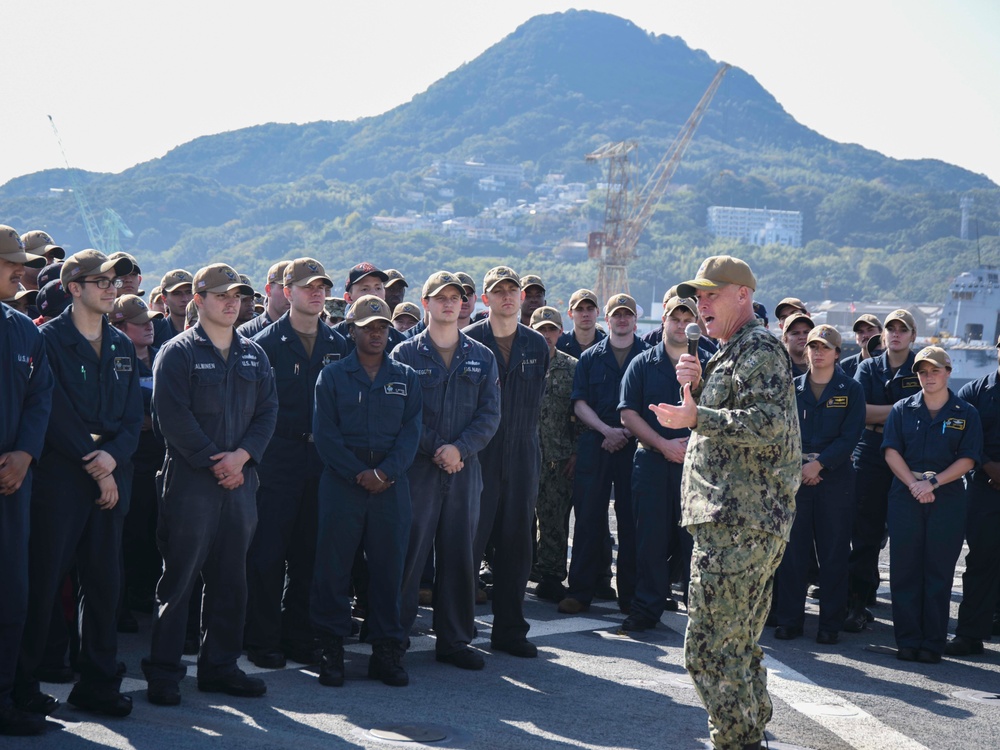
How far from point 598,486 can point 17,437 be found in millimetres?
4397

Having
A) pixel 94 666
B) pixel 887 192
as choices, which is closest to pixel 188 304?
pixel 94 666

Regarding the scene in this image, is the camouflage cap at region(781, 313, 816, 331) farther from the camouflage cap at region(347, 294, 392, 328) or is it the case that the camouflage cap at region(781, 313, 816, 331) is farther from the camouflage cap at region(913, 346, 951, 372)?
the camouflage cap at region(347, 294, 392, 328)

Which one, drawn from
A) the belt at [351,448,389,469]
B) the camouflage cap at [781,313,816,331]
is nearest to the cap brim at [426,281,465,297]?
the belt at [351,448,389,469]

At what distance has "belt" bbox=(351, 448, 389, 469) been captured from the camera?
21.3ft

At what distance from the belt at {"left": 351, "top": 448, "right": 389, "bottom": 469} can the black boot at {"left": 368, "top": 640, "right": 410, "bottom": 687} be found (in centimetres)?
94

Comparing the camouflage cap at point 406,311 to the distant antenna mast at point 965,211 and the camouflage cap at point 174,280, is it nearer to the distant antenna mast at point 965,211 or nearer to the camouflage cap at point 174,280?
the camouflage cap at point 174,280

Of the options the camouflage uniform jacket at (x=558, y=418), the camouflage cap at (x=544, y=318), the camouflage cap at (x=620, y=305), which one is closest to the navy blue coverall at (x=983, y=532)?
the camouflage cap at (x=620, y=305)

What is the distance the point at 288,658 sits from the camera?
6.89m

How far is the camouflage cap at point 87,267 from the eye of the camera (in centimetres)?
570

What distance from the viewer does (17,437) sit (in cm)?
534

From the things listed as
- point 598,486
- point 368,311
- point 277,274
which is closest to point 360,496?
point 368,311

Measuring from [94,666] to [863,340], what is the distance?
648 cm

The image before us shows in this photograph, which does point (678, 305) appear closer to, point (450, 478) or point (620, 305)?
point (620, 305)

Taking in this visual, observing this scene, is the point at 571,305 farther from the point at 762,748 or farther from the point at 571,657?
the point at 762,748
